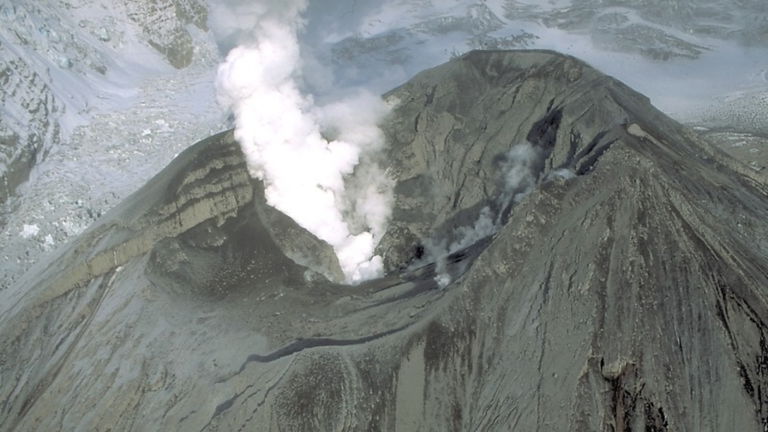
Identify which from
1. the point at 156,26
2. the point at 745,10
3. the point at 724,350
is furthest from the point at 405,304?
the point at 745,10

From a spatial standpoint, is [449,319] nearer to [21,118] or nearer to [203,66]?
[21,118]

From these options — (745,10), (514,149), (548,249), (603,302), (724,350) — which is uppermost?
(745,10)

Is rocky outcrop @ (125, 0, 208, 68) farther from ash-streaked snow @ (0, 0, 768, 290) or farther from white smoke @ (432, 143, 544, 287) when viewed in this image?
white smoke @ (432, 143, 544, 287)

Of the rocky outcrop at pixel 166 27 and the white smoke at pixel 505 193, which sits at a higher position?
the rocky outcrop at pixel 166 27

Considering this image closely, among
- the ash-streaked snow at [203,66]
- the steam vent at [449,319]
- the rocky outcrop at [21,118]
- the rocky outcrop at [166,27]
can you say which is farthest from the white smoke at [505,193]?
the rocky outcrop at [166,27]

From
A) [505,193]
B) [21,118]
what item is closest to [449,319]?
[505,193]

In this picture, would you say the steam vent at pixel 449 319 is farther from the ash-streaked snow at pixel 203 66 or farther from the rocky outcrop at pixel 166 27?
the rocky outcrop at pixel 166 27

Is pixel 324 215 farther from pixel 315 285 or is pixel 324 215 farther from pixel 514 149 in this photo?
pixel 514 149

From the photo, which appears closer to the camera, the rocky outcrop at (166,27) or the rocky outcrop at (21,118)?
the rocky outcrop at (21,118)
